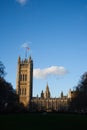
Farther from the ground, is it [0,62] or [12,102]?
[0,62]

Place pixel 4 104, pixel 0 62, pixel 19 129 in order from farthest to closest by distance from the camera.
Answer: pixel 4 104 < pixel 0 62 < pixel 19 129

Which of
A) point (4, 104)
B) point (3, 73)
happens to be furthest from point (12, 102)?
point (3, 73)

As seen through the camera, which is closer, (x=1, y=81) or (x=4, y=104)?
(x=1, y=81)

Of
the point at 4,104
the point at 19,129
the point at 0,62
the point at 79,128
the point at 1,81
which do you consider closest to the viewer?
the point at 19,129

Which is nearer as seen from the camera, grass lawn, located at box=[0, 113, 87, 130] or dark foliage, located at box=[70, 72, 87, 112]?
grass lawn, located at box=[0, 113, 87, 130]

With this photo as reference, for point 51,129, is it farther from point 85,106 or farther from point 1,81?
point 85,106

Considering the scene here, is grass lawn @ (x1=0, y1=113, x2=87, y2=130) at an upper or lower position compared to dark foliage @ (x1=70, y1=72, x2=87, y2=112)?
lower

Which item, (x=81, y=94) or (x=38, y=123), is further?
(x=81, y=94)

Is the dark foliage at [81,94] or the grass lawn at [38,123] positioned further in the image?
the dark foliage at [81,94]

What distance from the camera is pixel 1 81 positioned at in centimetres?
8450

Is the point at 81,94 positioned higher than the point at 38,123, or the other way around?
the point at 81,94

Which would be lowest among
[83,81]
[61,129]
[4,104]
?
[61,129]

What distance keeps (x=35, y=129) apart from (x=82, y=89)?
79.3 meters

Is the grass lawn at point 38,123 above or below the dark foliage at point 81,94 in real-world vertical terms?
below
